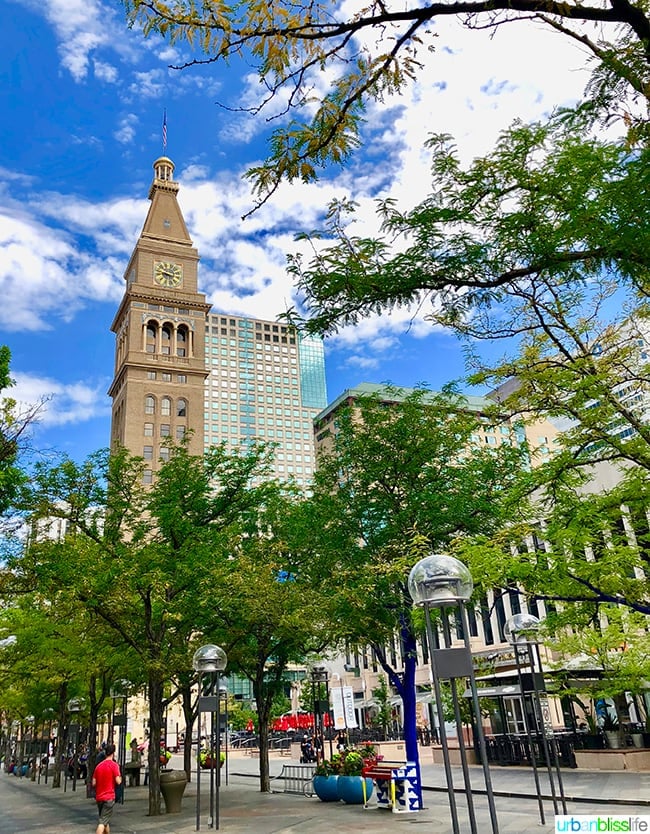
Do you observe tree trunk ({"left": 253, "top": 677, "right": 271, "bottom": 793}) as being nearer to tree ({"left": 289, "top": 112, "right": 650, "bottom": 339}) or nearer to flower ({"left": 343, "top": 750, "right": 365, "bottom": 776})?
flower ({"left": 343, "top": 750, "right": 365, "bottom": 776})

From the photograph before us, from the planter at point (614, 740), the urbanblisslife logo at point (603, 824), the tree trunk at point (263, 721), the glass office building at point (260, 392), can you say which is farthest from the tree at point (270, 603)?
the glass office building at point (260, 392)

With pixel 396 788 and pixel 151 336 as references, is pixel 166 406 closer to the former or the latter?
pixel 151 336

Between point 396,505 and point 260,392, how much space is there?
165m

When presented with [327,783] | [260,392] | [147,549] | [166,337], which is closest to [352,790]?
[327,783]

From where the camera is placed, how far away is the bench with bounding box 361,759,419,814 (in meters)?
17.3

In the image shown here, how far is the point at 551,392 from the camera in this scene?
38.9ft

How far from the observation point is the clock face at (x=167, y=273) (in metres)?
114

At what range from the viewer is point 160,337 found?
11194cm

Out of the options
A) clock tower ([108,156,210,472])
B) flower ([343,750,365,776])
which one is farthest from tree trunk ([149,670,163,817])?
clock tower ([108,156,210,472])

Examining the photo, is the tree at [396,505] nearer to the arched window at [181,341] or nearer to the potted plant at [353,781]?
the potted plant at [353,781]

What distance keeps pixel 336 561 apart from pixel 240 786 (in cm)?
1375

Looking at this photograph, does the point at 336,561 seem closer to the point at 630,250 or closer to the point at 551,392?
the point at 551,392

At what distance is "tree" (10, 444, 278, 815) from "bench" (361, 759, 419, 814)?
21.0ft

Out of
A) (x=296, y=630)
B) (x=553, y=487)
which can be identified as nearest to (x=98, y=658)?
(x=296, y=630)
